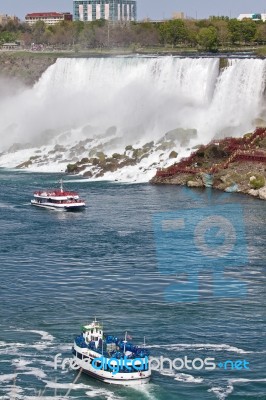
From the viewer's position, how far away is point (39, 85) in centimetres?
14838

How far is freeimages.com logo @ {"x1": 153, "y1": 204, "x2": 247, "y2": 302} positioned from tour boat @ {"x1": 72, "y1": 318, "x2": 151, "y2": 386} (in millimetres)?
10214

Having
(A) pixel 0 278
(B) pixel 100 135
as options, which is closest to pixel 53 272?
(A) pixel 0 278

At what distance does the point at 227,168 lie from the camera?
9656 cm

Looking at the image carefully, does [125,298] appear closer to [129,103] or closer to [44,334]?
[44,334]

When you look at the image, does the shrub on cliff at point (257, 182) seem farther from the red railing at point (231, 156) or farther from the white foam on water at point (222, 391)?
the white foam on water at point (222, 391)

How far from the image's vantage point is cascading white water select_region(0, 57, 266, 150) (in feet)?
373

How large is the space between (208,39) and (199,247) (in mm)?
102805

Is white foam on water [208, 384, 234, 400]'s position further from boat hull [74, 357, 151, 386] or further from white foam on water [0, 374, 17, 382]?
white foam on water [0, 374, 17, 382]

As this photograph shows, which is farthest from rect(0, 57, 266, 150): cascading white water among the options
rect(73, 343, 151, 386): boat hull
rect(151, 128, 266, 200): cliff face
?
rect(73, 343, 151, 386): boat hull

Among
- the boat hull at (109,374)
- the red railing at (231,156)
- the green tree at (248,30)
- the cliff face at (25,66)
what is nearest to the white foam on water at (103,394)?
the boat hull at (109,374)

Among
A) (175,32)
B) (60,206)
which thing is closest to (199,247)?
(60,206)

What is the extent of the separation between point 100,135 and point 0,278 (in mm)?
60352

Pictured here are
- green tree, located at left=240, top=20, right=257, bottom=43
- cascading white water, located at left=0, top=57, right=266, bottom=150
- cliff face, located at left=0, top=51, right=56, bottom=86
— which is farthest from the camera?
green tree, located at left=240, top=20, right=257, bottom=43

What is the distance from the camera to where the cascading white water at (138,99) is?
373ft
